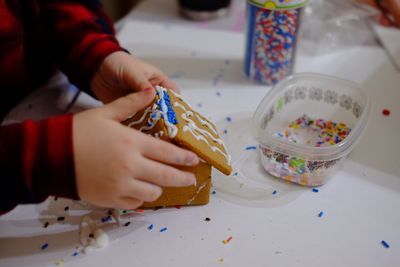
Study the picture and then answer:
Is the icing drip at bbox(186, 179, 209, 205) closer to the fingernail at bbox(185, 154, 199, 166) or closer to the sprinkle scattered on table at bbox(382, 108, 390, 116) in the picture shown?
the fingernail at bbox(185, 154, 199, 166)

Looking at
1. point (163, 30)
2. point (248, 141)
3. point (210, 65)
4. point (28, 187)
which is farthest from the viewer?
point (163, 30)

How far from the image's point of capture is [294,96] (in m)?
0.75

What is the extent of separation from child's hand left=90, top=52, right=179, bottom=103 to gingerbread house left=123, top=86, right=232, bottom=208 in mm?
74

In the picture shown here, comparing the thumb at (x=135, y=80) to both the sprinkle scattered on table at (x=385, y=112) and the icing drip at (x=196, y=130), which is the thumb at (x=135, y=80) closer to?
the icing drip at (x=196, y=130)

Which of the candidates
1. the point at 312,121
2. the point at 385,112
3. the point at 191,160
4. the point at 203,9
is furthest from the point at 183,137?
the point at 203,9

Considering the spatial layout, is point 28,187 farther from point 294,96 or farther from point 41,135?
point 294,96

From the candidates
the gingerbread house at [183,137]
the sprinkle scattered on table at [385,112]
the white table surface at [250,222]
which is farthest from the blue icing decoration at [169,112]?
the sprinkle scattered on table at [385,112]

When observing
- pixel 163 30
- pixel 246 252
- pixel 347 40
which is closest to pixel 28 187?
pixel 246 252

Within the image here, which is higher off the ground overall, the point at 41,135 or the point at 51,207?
the point at 41,135

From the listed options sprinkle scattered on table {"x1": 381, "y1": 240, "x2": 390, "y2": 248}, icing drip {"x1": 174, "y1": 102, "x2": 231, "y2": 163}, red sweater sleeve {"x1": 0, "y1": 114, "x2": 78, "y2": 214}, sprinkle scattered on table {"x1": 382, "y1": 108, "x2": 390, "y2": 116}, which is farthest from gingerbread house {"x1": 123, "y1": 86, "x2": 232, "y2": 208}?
sprinkle scattered on table {"x1": 382, "y1": 108, "x2": 390, "y2": 116}

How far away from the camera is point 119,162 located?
49 cm

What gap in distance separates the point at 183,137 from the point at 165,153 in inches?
1.4

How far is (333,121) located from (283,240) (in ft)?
0.86

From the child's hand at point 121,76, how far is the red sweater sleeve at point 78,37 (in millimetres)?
17
